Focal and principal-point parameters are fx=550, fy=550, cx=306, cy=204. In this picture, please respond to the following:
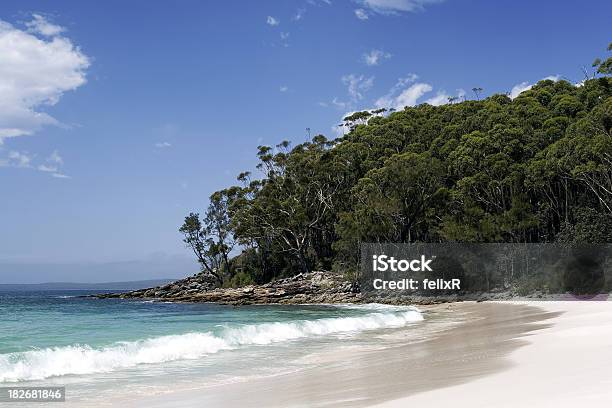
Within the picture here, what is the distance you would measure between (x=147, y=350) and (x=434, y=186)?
3992cm

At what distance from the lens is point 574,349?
33.4ft

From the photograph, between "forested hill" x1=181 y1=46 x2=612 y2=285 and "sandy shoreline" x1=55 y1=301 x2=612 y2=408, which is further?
"forested hill" x1=181 y1=46 x2=612 y2=285

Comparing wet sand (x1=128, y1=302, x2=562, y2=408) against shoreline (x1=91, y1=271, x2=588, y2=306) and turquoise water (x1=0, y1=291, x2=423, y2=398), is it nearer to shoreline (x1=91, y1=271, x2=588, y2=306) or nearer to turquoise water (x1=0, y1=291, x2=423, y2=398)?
turquoise water (x1=0, y1=291, x2=423, y2=398)

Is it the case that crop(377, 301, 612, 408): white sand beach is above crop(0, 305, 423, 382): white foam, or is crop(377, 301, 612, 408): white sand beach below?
above

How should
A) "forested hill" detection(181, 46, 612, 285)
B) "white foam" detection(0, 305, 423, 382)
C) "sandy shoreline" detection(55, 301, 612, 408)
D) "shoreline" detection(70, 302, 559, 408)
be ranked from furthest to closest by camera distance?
"forested hill" detection(181, 46, 612, 285)
"white foam" detection(0, 305, 423, 382)
"shoreline" detection(70, 302, 559, 408)
"sandy shoreline" detection(55, 301, 612, 408)

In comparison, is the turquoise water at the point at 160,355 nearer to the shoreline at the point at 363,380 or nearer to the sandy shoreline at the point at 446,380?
the shoreline at the point at 363,380

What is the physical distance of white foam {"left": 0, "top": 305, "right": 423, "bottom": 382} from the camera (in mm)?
12680

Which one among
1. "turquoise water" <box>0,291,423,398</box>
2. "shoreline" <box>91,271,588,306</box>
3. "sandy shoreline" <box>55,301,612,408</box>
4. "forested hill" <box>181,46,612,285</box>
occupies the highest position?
"forested hill" <box>181,46,612,285</box>

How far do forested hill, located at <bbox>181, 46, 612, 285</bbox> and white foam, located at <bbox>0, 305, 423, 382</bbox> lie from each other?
23.6m

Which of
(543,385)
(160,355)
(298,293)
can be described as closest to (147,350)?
(160,355)

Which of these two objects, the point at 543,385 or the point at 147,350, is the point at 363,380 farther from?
the point at 147,350

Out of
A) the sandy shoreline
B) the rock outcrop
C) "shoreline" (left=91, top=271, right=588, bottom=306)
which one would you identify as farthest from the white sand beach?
the rock outcrop

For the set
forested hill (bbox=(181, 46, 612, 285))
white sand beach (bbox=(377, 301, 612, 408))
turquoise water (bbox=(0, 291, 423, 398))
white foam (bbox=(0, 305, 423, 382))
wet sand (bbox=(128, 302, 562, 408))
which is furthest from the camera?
forested hill (bbox=(181, 46, 612, 285))

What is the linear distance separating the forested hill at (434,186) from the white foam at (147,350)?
2358 centimetres
